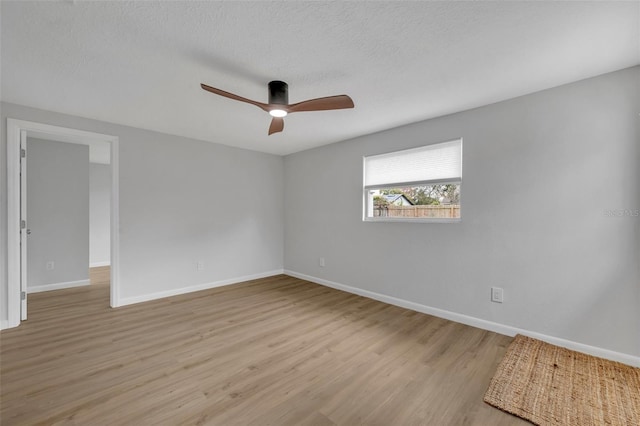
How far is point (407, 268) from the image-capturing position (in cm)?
337

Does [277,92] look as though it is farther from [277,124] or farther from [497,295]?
[497,295]

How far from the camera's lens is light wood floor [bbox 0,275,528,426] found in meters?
1.60

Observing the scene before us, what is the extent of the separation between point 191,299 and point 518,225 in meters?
4.12

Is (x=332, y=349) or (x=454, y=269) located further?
(x=454, y=269)

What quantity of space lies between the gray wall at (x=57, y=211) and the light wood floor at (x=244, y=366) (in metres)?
1.09

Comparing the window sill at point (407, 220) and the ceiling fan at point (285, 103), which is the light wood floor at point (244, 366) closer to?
the window sill at point (407, 220)

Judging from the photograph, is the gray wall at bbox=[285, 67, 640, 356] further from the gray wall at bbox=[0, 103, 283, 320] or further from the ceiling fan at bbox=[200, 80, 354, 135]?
the gray wall at bbox=[0, 103, 283, 320]

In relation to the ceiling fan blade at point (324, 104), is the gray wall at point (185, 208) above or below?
below

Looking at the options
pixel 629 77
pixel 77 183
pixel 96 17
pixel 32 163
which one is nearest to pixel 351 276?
pixel 629 77

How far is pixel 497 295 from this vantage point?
2.68 metres

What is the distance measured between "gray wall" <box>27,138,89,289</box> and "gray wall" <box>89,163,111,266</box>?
175 cm

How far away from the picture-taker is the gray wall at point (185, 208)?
346cm

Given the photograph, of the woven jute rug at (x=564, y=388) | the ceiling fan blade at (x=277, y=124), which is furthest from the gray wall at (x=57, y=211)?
the woven jute rug at (x=564, y=388)

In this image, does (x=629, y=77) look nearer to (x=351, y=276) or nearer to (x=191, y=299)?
(x=351, y=276)
